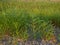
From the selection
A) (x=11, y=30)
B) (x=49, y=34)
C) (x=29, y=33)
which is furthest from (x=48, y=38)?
(x=11, y=30)

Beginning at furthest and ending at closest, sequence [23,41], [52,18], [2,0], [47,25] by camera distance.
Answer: [2,0] → [52,18] → [47,25] → [23,41]

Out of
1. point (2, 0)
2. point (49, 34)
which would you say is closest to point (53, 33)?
point (49, 34)

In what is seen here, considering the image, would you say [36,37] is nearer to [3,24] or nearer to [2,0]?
[3,24]

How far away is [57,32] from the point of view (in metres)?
5.25

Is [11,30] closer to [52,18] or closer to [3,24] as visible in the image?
[3,24]

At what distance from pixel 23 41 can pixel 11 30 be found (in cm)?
40

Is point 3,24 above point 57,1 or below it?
above

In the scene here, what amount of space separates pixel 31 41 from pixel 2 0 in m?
2.88

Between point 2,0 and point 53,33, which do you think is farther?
point 2,0

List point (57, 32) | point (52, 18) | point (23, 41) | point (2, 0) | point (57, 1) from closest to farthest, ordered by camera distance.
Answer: point (23, 41), point (57, 32), point (52, 18), point (2, 0), point (57, 1)

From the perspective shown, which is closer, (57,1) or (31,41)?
(31,41)

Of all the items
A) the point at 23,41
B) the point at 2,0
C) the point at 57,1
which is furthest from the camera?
the point at 57,1

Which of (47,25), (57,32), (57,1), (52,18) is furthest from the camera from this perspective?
(57,1)

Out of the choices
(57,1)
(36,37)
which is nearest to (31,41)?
(36,37)
